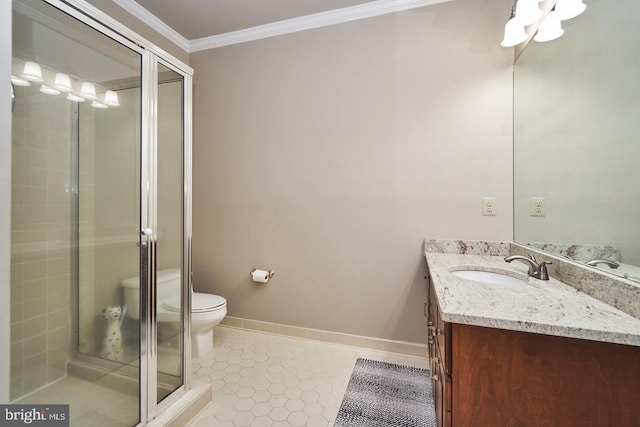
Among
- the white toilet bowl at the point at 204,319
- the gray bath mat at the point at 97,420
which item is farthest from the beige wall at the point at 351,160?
the gray bath mat at the point at 97,420

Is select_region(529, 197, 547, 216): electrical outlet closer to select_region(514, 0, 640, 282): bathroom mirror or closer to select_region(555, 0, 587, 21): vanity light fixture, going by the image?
select_region(514, 0, 640, 282): bathroom mirror

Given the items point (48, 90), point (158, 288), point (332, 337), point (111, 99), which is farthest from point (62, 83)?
point (332, 337)

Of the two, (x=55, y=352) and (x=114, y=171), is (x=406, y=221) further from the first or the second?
(x=55, y=352)

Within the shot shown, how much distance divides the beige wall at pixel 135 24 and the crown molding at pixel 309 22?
169mm

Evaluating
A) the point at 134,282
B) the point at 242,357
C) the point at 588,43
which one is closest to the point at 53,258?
the point at 134,282

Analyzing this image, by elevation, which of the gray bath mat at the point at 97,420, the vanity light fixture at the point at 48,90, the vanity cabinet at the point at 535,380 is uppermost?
the vanity light fixture at the point at 48,90

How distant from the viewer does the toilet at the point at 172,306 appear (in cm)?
128

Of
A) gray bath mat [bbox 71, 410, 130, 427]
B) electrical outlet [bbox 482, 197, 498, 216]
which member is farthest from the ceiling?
gray bath mat [bbox 71, 410, 130, 427]

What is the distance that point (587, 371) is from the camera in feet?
2.39

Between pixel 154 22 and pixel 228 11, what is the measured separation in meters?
0.63

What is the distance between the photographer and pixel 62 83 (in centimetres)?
118

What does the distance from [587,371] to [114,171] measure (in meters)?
1.97

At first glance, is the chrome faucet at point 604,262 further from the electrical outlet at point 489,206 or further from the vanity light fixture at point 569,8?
the vanity light fixture at point 569,8
